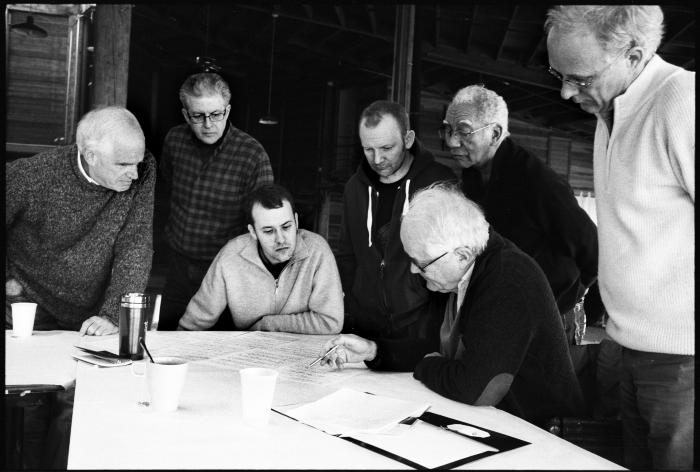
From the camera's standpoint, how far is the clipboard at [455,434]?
1090mm

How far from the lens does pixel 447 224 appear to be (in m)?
1.67

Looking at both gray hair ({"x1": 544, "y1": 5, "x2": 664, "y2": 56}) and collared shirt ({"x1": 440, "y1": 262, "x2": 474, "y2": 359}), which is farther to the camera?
collared shirt ({"x1": 440, "y1": 262, "x2": 474, "y2": 359})

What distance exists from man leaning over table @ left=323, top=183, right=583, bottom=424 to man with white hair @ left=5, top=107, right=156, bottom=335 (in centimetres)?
96

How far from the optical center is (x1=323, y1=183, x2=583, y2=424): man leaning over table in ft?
5.01

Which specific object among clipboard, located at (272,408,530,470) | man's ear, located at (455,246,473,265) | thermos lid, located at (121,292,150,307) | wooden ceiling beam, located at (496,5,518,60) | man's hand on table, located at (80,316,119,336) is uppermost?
wooden ceiling beam, located at (496,5,518,60)

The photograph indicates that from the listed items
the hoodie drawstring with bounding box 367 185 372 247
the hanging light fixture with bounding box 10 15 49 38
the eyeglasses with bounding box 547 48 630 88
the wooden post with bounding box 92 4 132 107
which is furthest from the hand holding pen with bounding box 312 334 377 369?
the hanging light fixture with bounding box 10 15 49 38

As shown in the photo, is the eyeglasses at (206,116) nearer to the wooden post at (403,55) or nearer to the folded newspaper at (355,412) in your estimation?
the folded newspaper at (355,412)

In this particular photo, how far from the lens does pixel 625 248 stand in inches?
59.9

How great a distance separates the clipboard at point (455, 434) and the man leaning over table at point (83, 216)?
4.13ft

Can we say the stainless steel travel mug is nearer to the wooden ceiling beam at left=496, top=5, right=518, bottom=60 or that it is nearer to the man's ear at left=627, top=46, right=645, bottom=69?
the man's ear at left=627, top=46, right=645, bottom=69

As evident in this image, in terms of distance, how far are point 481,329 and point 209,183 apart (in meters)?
1.82

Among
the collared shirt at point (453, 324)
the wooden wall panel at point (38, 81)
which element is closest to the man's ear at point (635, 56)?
the collared shirt at point (453, 324)

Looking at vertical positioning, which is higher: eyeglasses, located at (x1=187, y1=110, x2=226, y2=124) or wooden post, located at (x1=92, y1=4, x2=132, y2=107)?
wooden post, located at (x1=92, y1=4, x2=132, y2=107)

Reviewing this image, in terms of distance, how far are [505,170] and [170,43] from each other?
4.02m
